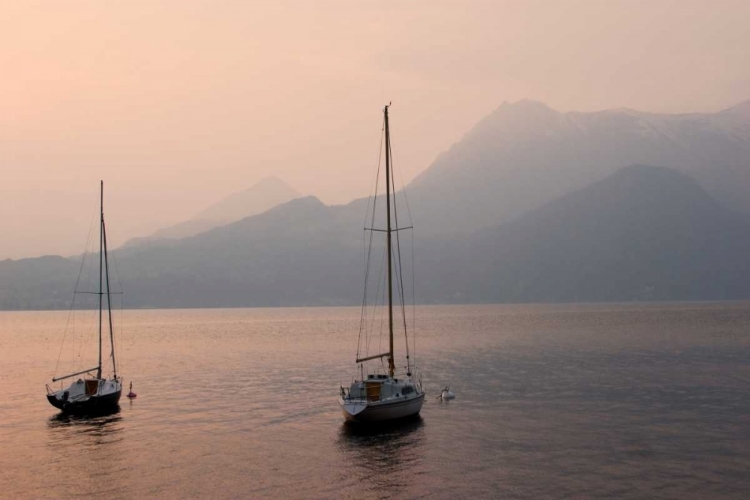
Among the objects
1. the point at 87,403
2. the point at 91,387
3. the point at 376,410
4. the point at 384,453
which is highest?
the point at 91,387

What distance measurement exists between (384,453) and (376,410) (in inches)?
232

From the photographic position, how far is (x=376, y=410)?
49906mm

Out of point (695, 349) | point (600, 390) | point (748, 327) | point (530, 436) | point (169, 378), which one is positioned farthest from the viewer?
point (748, 327)

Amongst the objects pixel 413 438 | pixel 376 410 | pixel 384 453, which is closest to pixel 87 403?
pixel 376 410

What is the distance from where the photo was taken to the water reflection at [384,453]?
125 feet

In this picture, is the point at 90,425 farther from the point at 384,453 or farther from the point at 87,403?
the point at 384,453

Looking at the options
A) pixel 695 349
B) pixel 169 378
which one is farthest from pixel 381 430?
pixel 695 349

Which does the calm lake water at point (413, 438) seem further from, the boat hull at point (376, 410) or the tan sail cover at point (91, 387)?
the tan sail cover at point (91, 387)

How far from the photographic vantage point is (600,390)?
68.8 m

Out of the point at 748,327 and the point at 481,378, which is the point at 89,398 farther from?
the point at 748,327

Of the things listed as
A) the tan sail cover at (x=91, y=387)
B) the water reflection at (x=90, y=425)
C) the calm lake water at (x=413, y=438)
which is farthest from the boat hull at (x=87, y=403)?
the calm lake water at (x=413, y=438)

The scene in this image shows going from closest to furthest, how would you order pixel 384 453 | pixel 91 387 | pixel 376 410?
pixel 384 453
pixel 376 410
pixel 91 387

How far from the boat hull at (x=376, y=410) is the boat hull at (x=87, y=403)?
72.9 ft

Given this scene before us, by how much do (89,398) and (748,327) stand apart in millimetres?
154515
